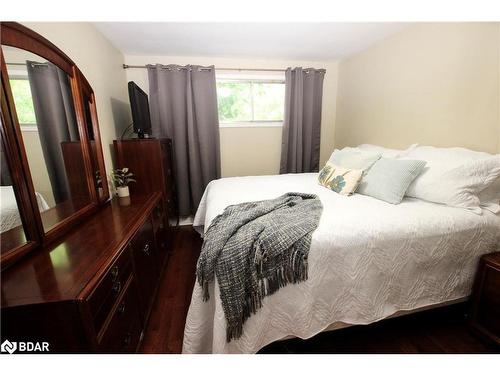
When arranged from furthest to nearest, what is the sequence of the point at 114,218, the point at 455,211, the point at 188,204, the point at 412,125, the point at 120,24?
the point at 188,204 → the point at 412,125 → the point at 120,24 → the point at 114,218 → the point at 455,211

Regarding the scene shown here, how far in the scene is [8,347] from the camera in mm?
657

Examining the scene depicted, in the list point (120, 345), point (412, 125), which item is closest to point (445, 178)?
point (412, 125)

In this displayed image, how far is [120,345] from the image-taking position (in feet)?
3.11

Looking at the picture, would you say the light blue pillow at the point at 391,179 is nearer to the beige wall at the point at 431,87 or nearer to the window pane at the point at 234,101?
the beige wall at the point at 431,87

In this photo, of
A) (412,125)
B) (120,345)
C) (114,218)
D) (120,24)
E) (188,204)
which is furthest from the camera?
(188,204)

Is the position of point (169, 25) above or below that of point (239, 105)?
above

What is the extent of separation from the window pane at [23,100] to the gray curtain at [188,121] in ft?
5.86

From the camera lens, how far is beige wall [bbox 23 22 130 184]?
1381 mm

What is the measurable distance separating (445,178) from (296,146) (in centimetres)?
186

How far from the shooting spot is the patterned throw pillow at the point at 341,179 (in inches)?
65.3

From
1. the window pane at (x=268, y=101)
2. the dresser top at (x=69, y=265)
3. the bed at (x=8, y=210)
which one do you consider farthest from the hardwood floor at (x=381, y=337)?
the window pane at (x=268, y=101)

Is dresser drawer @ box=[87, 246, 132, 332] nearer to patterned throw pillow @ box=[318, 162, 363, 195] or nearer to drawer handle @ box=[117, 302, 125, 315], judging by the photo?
drawer handle @ box=[117, 302, 125, 315]

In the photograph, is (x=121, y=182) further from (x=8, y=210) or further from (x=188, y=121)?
(x=188, y=121)

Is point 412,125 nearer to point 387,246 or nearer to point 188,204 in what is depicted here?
point 387,246
